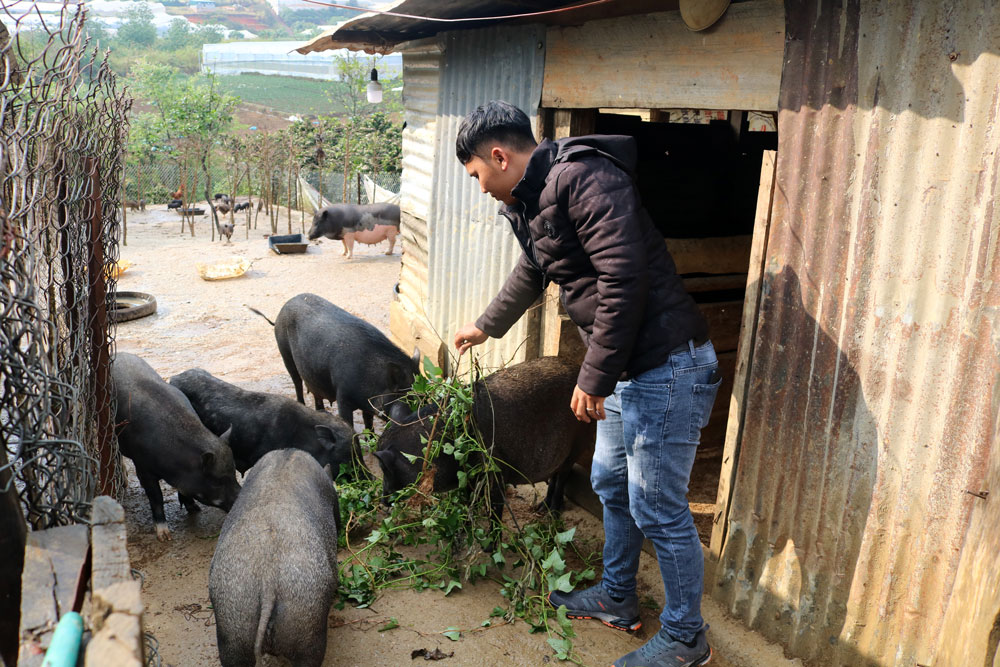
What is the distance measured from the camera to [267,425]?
538 centimetres

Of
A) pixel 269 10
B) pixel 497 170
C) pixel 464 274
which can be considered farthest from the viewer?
pixel 269 10

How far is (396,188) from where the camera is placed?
21.4 metres

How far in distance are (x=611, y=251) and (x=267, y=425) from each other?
331 centimetres

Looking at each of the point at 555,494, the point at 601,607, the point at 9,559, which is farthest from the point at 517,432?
the point at 9,559

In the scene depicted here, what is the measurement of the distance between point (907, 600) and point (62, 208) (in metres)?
3.96

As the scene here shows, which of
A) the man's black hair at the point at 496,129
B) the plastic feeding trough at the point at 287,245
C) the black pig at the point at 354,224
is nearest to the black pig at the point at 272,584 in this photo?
the man's black hair at the point at 496,129

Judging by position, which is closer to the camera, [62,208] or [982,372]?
[982,372]

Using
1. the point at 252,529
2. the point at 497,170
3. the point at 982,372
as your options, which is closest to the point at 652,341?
the point at 497,170

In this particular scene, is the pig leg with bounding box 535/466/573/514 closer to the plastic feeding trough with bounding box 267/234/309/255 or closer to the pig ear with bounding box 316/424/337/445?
the pig ear with bounding box 316/424/337/445

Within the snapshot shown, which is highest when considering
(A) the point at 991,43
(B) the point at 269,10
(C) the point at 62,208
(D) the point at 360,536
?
(B) the point at 269,10

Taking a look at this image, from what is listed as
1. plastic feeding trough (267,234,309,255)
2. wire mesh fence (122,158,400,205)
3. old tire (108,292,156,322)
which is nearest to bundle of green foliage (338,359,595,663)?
old tire (108,292,156,322)

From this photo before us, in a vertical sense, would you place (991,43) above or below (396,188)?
above

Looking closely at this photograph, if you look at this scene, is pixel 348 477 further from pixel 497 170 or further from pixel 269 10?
pixel 269 10

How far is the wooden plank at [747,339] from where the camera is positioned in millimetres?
3473
